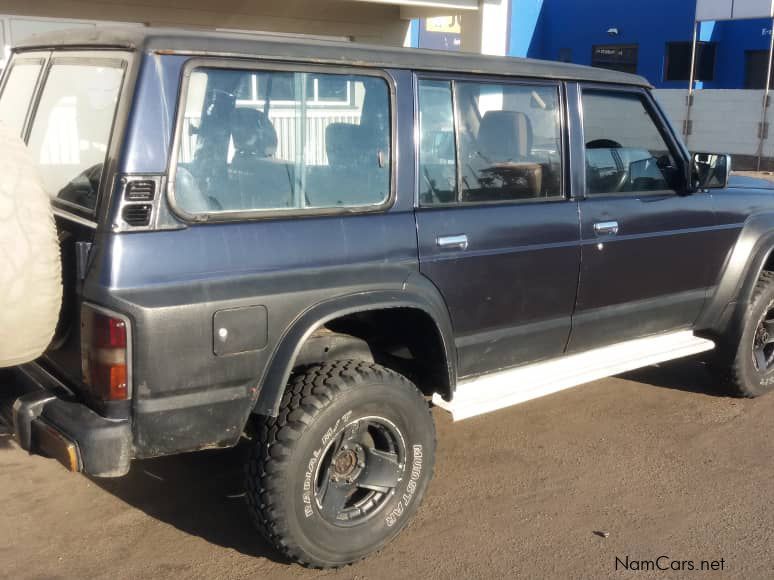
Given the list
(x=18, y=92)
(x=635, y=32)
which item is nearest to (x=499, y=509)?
(x=18, y=92)

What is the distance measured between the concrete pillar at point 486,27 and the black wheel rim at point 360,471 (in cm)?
835

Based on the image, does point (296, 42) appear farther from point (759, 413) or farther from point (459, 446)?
point (759, 413)

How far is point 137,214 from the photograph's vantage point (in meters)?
2.79

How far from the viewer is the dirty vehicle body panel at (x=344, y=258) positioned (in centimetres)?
282

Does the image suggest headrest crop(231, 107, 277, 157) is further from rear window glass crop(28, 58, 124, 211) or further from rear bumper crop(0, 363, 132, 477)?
rear bumper crop(0, 363, 132, 477)

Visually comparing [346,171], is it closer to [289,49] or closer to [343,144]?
[343,144]

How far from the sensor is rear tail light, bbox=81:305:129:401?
2.74 meters

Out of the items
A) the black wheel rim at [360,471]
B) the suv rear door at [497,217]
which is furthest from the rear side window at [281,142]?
the black wheel rim at [360,471]

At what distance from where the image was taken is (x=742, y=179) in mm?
5574

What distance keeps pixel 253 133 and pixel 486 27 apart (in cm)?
846

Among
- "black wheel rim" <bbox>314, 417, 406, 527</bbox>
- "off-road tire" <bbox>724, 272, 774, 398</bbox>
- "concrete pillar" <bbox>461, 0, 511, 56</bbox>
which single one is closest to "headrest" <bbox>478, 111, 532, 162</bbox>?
"black wheel rim" <bbox>314, 417, 406, 527</bbox>

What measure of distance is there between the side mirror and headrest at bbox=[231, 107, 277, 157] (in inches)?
102

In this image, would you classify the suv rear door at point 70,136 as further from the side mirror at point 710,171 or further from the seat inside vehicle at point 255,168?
the side mirror at point 710,171

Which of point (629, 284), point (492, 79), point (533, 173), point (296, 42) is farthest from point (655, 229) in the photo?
point (296, 42)
